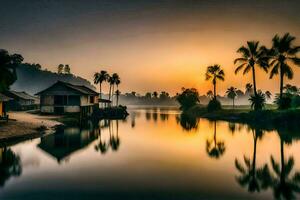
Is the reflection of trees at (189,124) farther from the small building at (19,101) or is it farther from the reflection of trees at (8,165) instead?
the small building at (19,101)

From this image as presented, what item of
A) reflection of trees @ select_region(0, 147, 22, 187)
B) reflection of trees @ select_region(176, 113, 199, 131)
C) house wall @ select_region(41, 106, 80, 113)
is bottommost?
reflection of trees @ select_region(0, 147, 22, 187)

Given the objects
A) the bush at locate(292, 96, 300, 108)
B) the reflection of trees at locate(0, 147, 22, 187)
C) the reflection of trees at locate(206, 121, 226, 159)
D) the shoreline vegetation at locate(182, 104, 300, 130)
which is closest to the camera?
the reflection of trees at locate(0, 147, 22, 187)

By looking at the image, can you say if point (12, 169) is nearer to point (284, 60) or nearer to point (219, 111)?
point (284, 60)

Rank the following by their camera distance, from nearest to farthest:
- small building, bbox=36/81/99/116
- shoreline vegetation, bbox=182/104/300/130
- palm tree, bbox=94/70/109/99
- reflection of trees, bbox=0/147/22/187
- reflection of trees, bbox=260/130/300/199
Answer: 1. reflection of trees, bbox=260/130/300/199
2. reflection of trees, bbox=0/147/22/187
3. shoreline vegetation, bbox=182/104/300/130
4. small building, bbox=36/81/99/116
5. palm tree, bbox=94/70/109/99

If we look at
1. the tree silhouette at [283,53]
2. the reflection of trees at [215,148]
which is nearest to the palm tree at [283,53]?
the tree silhouette at [283,53]

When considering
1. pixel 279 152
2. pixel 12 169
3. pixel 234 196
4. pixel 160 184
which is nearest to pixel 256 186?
pixel 234 196

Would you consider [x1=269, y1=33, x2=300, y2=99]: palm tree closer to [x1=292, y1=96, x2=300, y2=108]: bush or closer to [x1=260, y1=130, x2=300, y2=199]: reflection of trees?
[x1=292, y1=96, x2=300, y2=108]: bush

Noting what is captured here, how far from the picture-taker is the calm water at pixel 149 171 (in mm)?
13875

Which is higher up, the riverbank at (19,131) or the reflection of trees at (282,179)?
the riverbank at (19,131)

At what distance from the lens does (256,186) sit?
589 inches

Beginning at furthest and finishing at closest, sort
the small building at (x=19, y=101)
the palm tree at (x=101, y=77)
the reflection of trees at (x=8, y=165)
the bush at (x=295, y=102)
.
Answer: the palm tree at (x=101, y=77), the small building at (x=19, y=101), the bush at (x=295, y=102), the reflection of trees at (x=8, y=165)

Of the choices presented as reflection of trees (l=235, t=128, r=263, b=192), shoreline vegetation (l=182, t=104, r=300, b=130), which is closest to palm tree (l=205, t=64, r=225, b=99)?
shoreline vegetation (l=182, t=104, r=300, b=130)

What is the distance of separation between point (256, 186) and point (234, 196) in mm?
2266

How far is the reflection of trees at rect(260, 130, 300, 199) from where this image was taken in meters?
13.8
